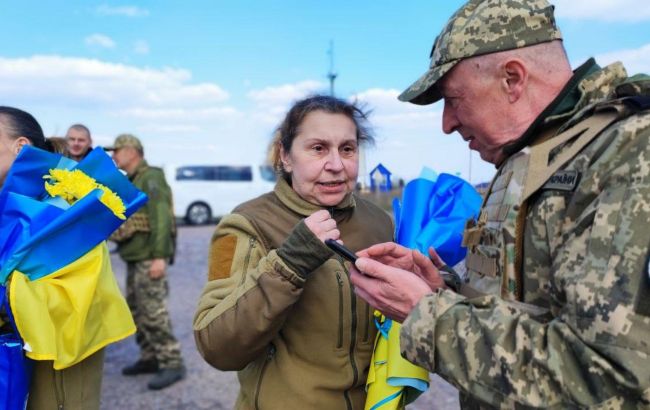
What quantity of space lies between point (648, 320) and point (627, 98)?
1.70ft

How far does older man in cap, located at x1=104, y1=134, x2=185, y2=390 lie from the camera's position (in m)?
5.54

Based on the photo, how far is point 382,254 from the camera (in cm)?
176

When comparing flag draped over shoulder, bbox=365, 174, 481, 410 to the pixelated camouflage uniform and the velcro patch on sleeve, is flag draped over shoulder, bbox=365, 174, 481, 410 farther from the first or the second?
the pixelated camouflage uniform

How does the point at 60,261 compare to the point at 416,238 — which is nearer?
the point at 416,238

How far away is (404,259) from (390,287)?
1.06 feet

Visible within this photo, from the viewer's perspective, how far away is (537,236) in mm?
1332

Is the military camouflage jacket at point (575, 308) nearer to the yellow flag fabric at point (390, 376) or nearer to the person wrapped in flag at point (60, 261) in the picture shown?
the yellow flag fabric at point (390, 376)

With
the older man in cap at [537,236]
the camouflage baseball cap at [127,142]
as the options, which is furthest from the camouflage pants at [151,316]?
the older man in cap at [537,236]

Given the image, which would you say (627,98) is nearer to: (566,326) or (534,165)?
(534,165)

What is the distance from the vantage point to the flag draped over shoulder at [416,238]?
6.26ft

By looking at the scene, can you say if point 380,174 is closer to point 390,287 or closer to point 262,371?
point 262,371

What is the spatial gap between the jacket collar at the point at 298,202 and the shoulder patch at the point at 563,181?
39.4 inches

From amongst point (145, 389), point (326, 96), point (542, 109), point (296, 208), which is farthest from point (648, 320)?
point (145, 389)

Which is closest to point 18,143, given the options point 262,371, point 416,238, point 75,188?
point 75,188
